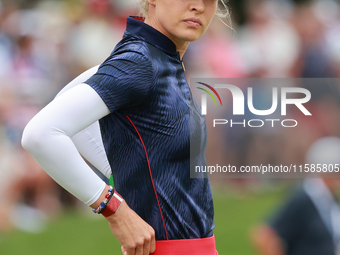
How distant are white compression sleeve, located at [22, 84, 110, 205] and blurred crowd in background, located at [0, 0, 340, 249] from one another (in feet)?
16.5

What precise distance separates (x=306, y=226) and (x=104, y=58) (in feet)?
14.8

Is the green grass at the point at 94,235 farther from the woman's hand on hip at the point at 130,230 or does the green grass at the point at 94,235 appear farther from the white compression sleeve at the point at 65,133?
the white compression sleeve at the point at 65,133

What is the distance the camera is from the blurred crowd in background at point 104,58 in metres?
6.77

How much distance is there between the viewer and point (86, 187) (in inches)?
65.2

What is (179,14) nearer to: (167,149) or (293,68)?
(167,149)

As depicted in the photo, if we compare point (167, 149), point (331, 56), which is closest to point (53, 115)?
point (167, 149)

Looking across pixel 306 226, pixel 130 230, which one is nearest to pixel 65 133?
pixel 130 230

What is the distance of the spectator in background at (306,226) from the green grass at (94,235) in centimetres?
198

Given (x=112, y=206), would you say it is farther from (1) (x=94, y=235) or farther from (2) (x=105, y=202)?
(1) (x=94, y=235)

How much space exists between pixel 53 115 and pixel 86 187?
0.79ft

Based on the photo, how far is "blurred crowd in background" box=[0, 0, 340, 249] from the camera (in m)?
6.77

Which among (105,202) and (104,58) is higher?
(105,202)

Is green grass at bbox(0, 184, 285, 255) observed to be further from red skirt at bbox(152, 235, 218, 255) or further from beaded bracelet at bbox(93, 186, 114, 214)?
beaded bracelet at bbox(93, 186, 114, 214)

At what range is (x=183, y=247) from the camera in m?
1.81
